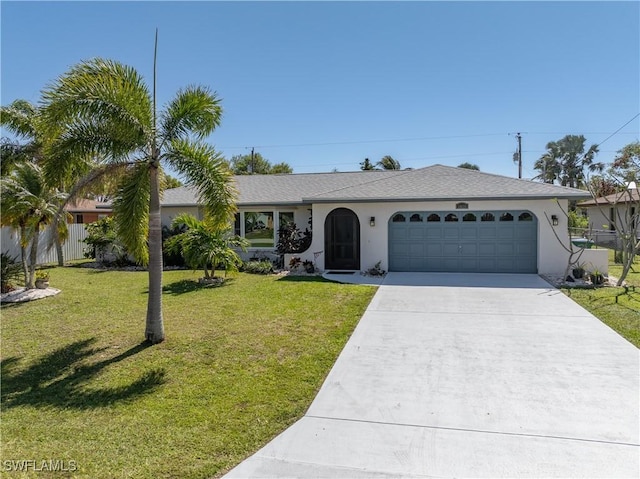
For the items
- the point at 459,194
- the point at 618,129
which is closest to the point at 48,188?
the point at 459,194

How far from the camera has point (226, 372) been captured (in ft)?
18.8

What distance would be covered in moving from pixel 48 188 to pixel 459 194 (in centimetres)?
1190

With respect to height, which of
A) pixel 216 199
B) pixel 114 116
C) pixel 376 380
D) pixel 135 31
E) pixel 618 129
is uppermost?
pixel 618 129

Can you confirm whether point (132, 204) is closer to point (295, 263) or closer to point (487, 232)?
point (295, 263)

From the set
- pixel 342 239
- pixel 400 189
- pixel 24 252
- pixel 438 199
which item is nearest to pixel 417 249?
pixel 438 199

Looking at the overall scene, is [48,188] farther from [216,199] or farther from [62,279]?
[62,279]

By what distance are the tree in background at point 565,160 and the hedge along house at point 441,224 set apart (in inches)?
1472

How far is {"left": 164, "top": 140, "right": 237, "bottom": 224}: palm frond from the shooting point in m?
7.03

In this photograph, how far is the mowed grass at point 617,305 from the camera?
7.34 m

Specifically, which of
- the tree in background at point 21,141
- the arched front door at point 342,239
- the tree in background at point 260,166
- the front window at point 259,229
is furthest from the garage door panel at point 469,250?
the tree in background at point 260,166

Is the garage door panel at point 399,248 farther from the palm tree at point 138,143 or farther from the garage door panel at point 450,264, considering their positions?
the palm tree at point 138,143

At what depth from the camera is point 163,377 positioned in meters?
5.61

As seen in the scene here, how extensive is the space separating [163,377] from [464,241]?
11.5m

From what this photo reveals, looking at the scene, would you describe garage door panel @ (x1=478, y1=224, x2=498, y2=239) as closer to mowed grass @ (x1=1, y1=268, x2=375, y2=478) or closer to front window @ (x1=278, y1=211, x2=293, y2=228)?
mowed grass @ (x1=1, y1=268, x2=375, y2=478)
